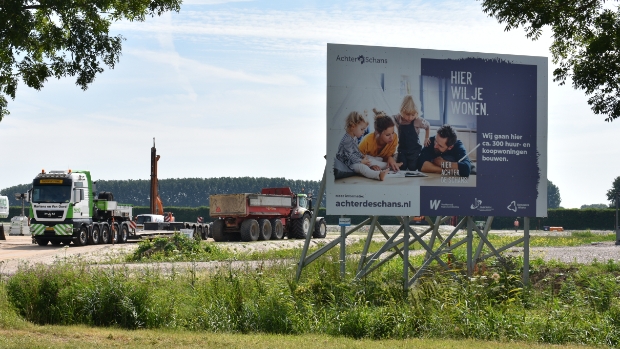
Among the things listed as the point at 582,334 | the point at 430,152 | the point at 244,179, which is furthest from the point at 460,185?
the point at 244,179

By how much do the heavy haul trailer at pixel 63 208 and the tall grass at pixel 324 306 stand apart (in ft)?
76.5

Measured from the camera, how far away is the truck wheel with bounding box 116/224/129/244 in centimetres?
4134

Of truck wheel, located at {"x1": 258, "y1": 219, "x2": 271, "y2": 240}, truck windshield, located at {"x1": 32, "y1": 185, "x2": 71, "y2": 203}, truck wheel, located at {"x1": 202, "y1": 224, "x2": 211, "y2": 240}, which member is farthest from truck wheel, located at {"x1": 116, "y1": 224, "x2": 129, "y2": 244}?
truck wheel, located at {"x1": 258, "y1": 219, "x2": 271, "y2": 240}

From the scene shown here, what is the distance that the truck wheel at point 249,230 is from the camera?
40625mm

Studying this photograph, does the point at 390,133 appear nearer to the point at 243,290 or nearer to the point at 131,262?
the point at 243,290

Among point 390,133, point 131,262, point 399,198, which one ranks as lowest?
point 131,262

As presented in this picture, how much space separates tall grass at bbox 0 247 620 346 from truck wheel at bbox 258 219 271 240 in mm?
28137

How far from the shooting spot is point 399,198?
14375 millimetres

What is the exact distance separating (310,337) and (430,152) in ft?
16.5

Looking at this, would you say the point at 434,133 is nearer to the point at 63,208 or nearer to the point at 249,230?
the point at 63,208

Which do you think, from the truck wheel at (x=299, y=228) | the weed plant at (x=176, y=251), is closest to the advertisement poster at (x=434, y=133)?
the weed plant at (x=176, y=251)

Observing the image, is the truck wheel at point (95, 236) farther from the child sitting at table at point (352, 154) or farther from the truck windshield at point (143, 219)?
the child sitting at table at point (352, 154)

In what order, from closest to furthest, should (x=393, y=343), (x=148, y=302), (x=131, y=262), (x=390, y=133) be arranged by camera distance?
1. (x=393, y=343)
2. (x=148, y=302)
3. (x=390, y=133)
4. (x=131, y=262)

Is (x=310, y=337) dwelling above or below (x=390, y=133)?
below
